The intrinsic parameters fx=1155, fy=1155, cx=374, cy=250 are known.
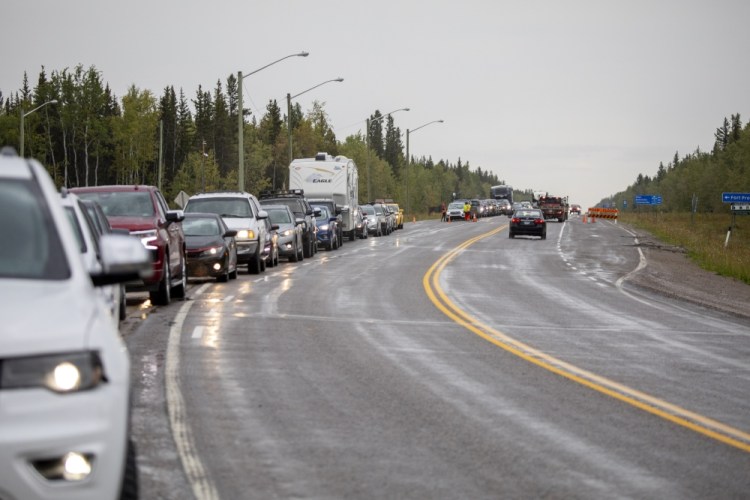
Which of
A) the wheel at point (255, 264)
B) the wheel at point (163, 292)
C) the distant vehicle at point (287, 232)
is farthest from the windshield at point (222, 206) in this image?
the wheel at point (163, 292)

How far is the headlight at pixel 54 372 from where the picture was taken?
4.33 meters

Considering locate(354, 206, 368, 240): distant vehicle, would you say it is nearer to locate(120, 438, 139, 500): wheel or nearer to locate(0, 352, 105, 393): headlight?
locate(120, 438, 139, 500): wheel

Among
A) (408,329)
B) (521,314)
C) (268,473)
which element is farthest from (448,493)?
(521,314)

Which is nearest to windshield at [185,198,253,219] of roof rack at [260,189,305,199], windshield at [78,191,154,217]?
windshield at [78,191,154,217]

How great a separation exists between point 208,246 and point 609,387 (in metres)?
14.8

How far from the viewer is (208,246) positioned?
24.3 metres

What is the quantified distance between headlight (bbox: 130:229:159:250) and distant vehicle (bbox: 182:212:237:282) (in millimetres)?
5404

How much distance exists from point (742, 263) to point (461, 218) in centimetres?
6174

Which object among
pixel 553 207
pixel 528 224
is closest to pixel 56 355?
pixel 528 224

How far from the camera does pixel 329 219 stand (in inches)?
1689

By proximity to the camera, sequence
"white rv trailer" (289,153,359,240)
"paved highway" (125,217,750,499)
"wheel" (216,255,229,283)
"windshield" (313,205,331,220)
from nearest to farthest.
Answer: "paved highway" (125,217,750,499), "wheel" (216,255,229,283), "windshield" (313,205,331,220), "white rv trailer" (289,153,359,240)

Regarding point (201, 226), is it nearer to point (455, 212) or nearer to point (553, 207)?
point (553, 207)

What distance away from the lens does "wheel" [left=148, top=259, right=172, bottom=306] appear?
18.7 m

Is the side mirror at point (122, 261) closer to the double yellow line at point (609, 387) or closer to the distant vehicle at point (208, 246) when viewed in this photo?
the double yellow line at point (609, 387)
